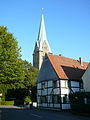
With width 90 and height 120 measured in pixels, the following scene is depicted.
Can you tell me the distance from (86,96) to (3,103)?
108 feet

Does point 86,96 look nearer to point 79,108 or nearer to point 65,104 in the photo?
point 79,108

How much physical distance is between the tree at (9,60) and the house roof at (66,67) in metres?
11.1

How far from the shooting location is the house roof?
3875cm

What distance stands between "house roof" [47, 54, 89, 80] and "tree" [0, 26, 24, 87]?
11.1 metres

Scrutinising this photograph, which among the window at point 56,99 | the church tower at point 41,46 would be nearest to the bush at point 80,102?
the window at point 56,99

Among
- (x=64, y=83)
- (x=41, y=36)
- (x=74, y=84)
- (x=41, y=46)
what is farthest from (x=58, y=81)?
(x=41, y=36)

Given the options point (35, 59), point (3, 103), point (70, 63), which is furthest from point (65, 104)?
point (35, 59)

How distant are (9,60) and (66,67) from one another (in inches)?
664

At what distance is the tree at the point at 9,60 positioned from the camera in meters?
26.6

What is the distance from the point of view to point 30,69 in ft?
208

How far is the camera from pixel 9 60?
91.0 feet

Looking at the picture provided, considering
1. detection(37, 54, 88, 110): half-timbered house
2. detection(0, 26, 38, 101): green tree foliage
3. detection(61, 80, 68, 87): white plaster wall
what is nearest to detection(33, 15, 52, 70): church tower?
detection(37, 54, 88, 110): half-timbered house

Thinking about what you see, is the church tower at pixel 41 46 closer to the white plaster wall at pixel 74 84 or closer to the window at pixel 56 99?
the white plaster wall at pixel 74 84

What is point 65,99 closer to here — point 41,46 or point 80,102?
point 80,102
